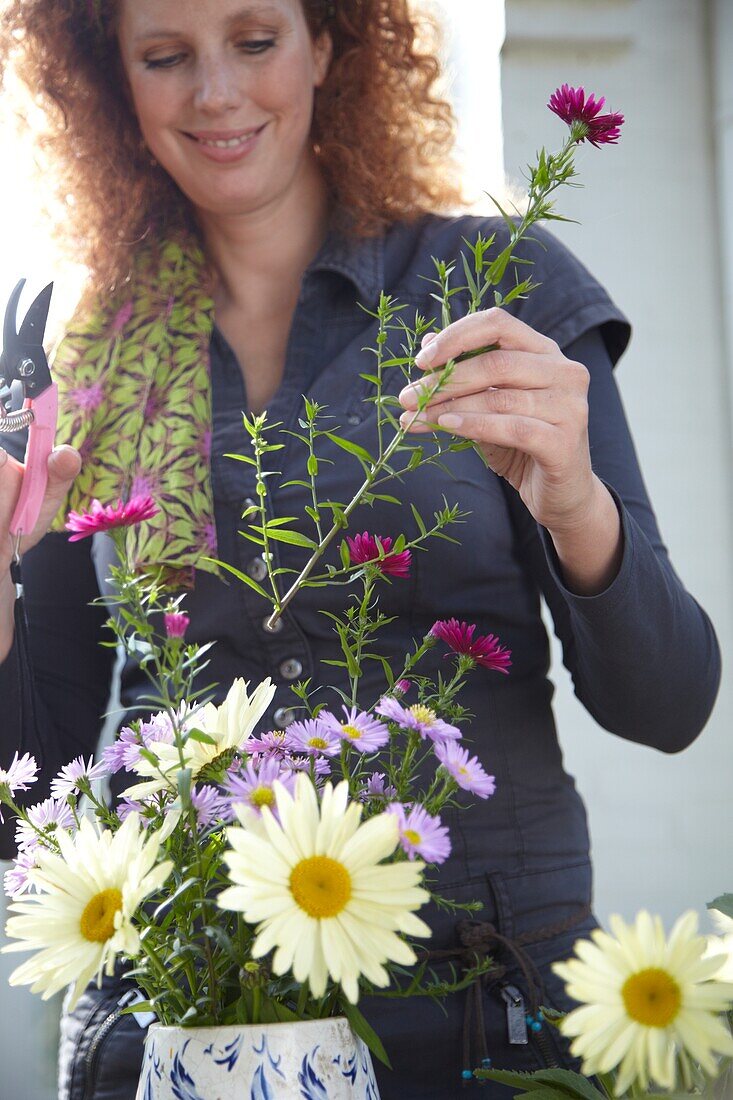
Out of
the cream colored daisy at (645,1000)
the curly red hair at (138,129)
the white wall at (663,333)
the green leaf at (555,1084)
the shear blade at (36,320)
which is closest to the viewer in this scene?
the cream colored daisy at (645,1000)

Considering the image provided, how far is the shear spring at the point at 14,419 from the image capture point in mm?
630

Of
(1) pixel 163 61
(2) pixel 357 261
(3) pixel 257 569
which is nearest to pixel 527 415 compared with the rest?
(3) pixel 257 569

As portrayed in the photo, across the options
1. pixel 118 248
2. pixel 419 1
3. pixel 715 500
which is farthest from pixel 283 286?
pixel 715 500

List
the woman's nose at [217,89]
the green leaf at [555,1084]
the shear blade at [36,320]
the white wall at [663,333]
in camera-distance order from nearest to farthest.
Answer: the green leaf at [555,1084]
the shear blade at [36,320]
the woman's nose at [217,89]
the white wall at [663,333]

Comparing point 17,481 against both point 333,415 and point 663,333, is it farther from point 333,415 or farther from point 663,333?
point 663,333

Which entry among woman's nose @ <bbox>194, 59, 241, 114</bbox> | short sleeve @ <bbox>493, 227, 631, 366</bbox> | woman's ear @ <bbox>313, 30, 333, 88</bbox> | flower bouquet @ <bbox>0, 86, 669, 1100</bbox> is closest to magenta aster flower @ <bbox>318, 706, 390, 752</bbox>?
flower bouquet @ <bbox>0, 86, 669, 1100</bbox>

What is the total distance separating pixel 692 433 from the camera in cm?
180

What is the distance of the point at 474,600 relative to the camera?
0.90 meters

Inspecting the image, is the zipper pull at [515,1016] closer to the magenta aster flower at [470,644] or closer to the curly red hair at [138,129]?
the magenta aster flower at [470,644]

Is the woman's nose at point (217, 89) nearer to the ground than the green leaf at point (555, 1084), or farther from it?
farther from it

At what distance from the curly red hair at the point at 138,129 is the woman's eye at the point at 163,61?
0.13 metres

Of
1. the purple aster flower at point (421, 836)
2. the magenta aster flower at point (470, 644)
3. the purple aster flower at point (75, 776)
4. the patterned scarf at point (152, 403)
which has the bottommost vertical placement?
the purple aster flower at point (421, 836)

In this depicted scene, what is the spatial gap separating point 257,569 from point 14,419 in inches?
11.5

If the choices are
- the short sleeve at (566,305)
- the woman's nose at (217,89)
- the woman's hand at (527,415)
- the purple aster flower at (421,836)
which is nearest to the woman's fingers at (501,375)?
the woman's hand at (527,415)
